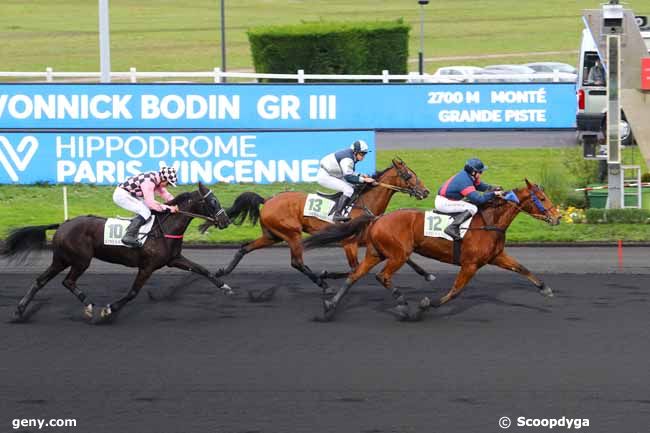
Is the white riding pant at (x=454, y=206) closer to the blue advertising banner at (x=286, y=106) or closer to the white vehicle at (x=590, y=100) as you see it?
the blue advertising banner at (x=286, y=106)

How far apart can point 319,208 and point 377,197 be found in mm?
804

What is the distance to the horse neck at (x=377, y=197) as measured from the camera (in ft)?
51.8

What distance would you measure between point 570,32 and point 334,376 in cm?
6468

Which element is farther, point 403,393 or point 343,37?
point 343,37

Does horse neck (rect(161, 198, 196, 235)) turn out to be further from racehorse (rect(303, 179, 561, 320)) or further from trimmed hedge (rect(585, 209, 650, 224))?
trimmed hedge (rect(585, 209, 650, 224))

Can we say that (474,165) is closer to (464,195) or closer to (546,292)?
(464,195)

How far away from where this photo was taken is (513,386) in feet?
37.0

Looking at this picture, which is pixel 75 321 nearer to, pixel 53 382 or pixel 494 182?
pixel 53 382

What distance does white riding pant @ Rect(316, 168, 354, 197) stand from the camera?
15.9 meters

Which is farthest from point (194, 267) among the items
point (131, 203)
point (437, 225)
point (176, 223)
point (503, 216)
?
point (503, 216)

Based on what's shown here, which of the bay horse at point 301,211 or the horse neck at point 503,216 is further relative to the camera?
the bay horse at point 301,211

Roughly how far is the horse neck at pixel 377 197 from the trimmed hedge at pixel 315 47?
24.9 m

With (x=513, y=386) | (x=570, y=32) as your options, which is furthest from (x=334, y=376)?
(x=570, y=32)

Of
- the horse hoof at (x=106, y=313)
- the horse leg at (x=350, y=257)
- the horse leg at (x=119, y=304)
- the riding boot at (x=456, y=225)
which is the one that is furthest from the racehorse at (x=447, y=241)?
the horse hoof at (x=106, y=313)
